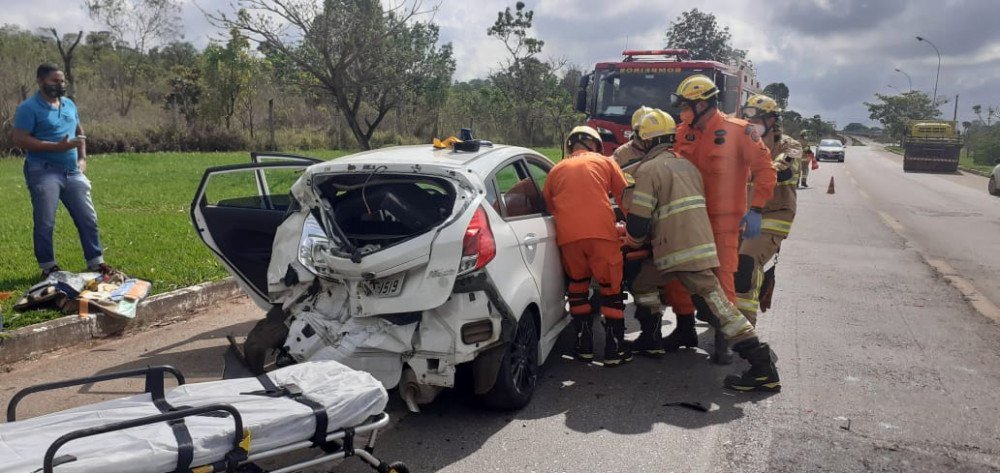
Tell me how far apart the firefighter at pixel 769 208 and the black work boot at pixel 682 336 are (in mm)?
396

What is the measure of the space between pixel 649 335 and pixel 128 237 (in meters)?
6.11

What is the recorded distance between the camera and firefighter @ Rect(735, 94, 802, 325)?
17.8ft

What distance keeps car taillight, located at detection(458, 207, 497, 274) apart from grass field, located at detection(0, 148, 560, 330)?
357 cm

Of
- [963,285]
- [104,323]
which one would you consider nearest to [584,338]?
[104,323]

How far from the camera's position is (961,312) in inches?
263

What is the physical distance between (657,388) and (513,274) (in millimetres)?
1321

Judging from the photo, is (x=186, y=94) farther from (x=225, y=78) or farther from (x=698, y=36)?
(x=698, y=36)

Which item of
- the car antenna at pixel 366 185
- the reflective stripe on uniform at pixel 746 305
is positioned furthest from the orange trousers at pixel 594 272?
the car antenna at pixel 366 185

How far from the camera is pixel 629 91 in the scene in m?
12.1

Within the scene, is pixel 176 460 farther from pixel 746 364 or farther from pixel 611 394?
pixel 746 364

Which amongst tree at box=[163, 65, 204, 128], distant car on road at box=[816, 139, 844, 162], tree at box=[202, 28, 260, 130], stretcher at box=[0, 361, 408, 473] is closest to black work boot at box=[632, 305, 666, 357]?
stretcher at box=[0, 361, 408, 473]

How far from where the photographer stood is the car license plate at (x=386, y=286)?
381 centimetres

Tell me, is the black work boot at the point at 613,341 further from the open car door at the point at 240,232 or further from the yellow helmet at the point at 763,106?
the open car door at the point at 240,232

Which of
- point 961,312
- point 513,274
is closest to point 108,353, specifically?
point 513,274
